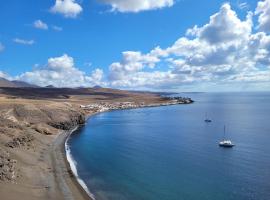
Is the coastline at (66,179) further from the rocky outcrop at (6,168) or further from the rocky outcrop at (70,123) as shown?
the rocky outcrop at (70,123)

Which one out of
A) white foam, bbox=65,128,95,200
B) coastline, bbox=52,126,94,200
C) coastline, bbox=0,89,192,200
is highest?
coastline, bbox=0,89,192,200

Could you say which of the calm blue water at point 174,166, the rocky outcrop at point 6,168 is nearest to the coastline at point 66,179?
the calm blue water at point 174,166

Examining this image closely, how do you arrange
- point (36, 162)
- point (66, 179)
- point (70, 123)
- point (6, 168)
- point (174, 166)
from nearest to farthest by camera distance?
point (6, 168) < point (66, 179) < point (36, 162) < point (174, 166) < point (70, 123)

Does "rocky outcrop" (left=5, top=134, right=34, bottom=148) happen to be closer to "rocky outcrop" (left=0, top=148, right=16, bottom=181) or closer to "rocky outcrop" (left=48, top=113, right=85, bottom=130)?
"rocky outcrop" (left=0, top=148, right=16, bottom=181)

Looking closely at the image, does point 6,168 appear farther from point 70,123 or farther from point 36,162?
point 70,123

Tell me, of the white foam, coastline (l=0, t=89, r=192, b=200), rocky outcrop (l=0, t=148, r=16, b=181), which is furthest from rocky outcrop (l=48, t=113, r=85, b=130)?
rocky outcrop (l=0, t=148, r=16, b=181)

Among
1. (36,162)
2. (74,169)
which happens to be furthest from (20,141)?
(74,169)

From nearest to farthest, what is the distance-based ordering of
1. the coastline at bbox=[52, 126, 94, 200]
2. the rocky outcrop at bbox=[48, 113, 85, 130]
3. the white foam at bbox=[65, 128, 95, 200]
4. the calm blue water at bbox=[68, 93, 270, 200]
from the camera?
the coastline at bbox=[52, 126, 94, 200], the calm blue water at bbox=[68, 93, 270, 200], the white foam at bbox=[65, 128, 95, 200], the rocky outcrop at bbox=[48, 113, 85, 130]

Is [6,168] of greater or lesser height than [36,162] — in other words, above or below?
above
